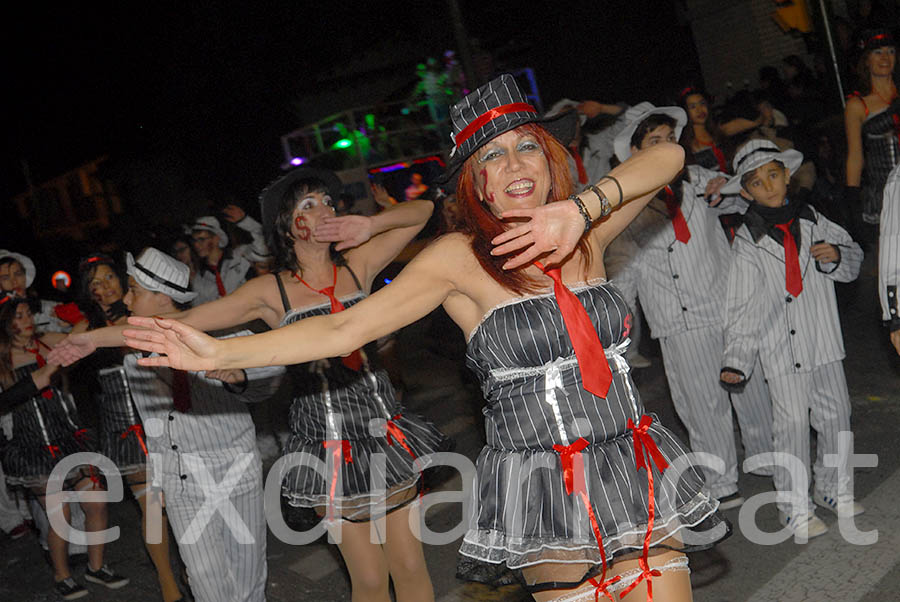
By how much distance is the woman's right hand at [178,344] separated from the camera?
2662 mm

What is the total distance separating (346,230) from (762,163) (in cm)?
239

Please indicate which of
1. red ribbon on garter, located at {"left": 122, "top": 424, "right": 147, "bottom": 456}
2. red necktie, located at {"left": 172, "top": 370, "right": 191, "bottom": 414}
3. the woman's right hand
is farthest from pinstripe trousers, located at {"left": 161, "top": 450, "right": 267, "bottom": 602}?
the woman's right hand

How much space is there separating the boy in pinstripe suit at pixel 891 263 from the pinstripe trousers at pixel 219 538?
322 cm

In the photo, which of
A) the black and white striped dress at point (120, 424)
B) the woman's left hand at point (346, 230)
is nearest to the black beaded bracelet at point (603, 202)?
the woman's left hand at point (346, 230)

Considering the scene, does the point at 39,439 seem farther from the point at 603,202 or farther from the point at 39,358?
the point at 603,202

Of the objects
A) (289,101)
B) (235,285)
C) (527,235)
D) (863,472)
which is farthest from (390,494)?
(289,101)

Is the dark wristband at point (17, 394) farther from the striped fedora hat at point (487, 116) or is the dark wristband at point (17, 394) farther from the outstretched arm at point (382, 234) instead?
the striped fedora hat at point (487, 116)

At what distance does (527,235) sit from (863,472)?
382 cm

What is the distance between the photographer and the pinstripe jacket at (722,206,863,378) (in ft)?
16.1

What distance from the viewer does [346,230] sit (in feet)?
14.8

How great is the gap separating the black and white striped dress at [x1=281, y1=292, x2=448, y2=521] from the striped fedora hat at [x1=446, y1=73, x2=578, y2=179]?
156 centimetres

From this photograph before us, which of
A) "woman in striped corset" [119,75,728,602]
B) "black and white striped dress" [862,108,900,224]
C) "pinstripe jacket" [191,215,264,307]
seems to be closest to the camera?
"woman in striped corset" [119,75,728,602]

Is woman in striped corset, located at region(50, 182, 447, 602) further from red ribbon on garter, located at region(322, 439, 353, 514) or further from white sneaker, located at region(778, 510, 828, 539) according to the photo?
white sneaker, located at region(778, 510, 828, 539)

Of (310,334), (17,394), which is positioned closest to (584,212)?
(310,334)
